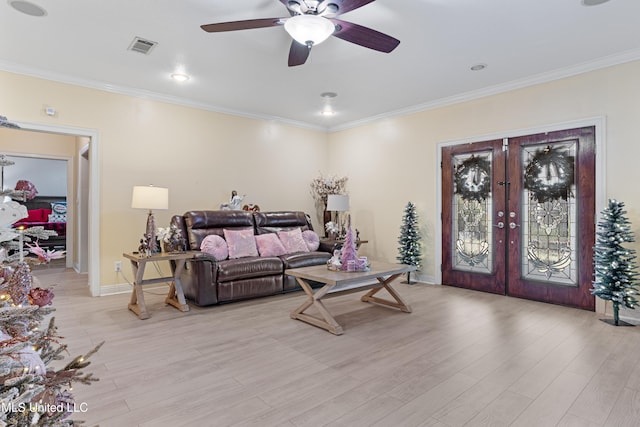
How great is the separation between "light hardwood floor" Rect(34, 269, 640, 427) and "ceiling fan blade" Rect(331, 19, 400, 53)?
2.40m

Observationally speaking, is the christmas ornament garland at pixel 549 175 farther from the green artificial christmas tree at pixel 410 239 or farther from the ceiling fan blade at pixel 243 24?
the ceiling fan blade at pixel 243 24

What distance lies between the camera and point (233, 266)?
4.15 meters

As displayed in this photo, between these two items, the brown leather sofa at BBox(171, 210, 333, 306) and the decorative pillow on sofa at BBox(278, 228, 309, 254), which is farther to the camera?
the decorative pillow on sofa at BBox(278, 228, 309, 254)

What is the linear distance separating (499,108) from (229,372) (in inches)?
173

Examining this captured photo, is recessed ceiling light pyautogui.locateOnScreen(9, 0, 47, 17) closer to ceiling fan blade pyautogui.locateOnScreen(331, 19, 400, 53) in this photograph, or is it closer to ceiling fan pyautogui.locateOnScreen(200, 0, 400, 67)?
ceiling fan pyautogui.locateOnScreen(200, 0, 400, 67)

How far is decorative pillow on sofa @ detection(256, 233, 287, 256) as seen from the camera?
16.0 ft

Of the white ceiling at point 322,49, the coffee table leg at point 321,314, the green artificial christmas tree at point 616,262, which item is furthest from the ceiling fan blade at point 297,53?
the green artificial christmas tree at point 616,262

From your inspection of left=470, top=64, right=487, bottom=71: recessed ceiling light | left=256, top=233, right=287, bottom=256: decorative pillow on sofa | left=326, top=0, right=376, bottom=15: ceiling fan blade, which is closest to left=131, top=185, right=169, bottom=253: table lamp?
left=256, top=233, right=287, bottom=256: decorative pillow on sofa

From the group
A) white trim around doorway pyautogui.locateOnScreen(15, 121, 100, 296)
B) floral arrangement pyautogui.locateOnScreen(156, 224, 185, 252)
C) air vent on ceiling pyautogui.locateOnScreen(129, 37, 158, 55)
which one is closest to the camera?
air vent on ceiling pyautogui.locateOnScreen(129, 37, 158, 55)

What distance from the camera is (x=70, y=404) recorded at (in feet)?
3.59

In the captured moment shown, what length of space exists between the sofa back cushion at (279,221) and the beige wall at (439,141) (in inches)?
45.9

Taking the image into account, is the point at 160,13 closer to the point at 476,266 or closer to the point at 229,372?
the point at 229,372

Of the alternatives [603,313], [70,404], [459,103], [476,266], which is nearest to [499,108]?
[459,103]

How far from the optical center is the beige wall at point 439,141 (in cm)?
369
